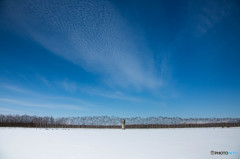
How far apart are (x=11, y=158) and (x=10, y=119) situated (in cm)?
7254

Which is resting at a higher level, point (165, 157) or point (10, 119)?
point (165, 157)

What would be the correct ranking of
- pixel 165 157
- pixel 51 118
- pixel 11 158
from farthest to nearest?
pixel 51 118 < pixel 165 157 < pixel 11 158

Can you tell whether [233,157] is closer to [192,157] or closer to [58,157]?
[192,157]

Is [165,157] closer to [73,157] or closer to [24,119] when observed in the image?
[73,157]

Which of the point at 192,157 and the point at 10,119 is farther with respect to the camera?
the point at 10,119

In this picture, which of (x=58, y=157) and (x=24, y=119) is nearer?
(x=58, y=157)

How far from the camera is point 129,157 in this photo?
132 inches

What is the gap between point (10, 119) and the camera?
5959 centimetres

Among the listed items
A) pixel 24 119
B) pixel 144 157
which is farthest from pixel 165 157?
pixel 24 119

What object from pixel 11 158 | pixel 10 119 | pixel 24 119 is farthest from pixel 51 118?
pixel 11 158

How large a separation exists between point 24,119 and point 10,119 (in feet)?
17.9

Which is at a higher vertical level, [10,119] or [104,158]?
[104,158]

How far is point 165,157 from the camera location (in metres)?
3.30

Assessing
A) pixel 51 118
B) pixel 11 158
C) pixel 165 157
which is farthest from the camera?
pixel 51 118
